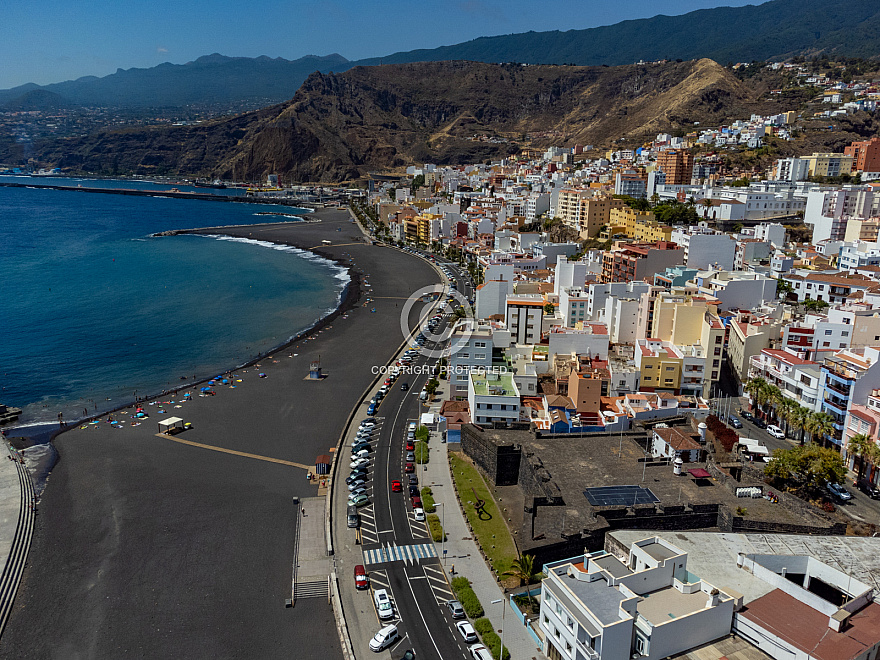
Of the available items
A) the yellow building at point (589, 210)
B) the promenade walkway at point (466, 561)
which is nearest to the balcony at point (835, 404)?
the promenade walkway at point (466, 561)

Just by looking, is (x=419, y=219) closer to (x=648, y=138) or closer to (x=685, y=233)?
(x=685, y=233)

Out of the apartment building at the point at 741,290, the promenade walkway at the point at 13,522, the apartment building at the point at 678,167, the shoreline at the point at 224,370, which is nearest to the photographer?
the promenade walkway at the point at 13,522

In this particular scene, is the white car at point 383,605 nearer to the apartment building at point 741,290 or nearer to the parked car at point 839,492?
the parked car at point 839,492

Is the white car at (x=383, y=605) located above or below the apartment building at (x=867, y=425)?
below

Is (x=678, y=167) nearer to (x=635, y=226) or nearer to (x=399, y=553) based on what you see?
(x=635, y=226)

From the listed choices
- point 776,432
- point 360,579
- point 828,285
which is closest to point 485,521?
point 360,579

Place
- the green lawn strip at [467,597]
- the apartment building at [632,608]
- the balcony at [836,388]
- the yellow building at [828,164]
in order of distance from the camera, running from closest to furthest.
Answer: the apartment building at [632,608] < the green lawn strip at [467,597] < the balcony at [836,388] < the yellow building at [828,164]
